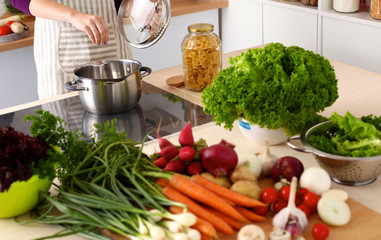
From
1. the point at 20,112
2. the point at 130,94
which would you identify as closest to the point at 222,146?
the point at 130,94

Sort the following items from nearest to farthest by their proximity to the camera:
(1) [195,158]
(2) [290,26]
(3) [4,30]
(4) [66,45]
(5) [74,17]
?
(1) [195,158] → (5) [74,17] → (4) [66,45] → (3) [4,30] → (2) [290,26]

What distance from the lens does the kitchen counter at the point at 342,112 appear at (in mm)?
1142

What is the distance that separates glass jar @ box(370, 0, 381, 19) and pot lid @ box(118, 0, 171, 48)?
132cm

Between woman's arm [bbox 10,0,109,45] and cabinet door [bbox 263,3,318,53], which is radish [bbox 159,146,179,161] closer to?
woman's arm [bbox 10,0,109,45]

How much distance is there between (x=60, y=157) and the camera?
4.01 ft

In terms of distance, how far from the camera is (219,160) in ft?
3.93

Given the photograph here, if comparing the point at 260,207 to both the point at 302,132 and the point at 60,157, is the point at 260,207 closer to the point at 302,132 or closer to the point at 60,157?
the point at 302,132

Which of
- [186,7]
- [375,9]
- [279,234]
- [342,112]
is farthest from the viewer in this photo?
[186,7]

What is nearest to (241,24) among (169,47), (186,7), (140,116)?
(186,7)

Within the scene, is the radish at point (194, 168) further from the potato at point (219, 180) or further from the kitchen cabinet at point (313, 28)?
the kitchen cabinet at point (313, 28)

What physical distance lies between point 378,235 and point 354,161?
7.2 inches

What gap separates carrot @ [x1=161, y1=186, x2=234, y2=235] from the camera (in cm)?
109

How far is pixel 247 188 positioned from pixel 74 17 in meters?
1.06

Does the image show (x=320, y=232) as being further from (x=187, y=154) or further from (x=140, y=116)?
(x=140, y=116)
